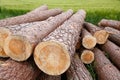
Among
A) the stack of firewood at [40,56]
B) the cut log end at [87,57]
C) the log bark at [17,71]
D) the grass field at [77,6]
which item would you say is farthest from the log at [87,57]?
the grass field at [77,6]

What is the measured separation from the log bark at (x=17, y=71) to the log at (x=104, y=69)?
5.04 ft

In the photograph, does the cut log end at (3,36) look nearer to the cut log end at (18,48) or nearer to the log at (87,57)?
the cut log end at (18,48)

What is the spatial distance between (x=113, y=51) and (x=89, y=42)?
2.01 ft

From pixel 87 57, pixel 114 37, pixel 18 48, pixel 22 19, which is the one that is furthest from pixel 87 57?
pixel 18 48

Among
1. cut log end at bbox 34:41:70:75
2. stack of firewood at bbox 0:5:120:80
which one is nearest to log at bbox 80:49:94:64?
stack of firewood at bbox 0:5:120:80

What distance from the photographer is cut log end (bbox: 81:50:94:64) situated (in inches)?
257

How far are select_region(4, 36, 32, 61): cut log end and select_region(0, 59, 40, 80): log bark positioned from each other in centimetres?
11

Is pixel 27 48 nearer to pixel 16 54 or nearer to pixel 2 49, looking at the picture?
pixel 16 54

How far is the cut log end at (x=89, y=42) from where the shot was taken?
21.9 feet

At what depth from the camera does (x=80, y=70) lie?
540cm

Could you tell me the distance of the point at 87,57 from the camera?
6.56m

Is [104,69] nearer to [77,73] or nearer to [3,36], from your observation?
[77,73]

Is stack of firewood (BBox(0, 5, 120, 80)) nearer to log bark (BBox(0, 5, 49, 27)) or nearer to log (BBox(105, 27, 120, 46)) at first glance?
log bark (BBox(0, 5, 49, 27))

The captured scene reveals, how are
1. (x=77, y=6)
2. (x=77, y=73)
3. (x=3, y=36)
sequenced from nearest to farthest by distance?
(x=3, y=36) → (x=77, y=73) → (x=77, y=6)
